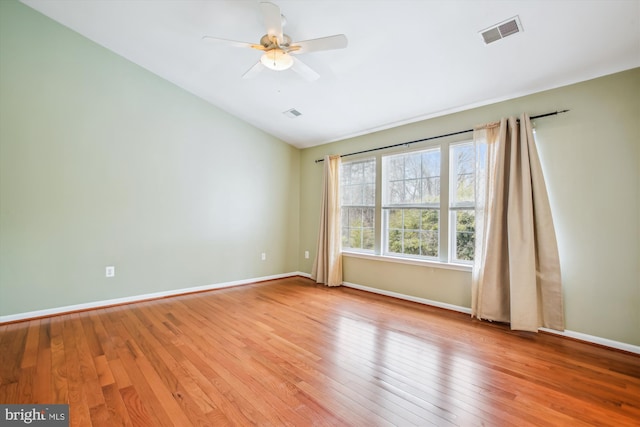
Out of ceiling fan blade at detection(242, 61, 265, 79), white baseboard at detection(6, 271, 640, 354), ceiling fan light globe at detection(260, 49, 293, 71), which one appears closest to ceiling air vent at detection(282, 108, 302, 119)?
ceiling fan blade at detection(242, 61, 265, 79)

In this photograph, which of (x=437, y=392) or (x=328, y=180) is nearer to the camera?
(x=437, y=392)

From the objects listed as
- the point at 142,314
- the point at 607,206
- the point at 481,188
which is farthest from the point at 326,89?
the point at 142,314

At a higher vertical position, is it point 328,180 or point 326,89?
point 326,89

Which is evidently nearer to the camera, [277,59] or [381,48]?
[277,59]

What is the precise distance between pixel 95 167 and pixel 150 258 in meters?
1.34

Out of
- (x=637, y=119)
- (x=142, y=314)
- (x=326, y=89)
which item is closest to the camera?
(x=637, y=119)

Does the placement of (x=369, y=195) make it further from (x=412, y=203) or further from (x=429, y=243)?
(x=429, y=243)

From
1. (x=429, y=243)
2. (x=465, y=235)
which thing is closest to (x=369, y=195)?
(x=429, y=243)

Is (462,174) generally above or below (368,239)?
above

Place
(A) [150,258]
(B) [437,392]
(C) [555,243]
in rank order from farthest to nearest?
(A) [150,258]
(C) [555,243]
(B) [437,392]

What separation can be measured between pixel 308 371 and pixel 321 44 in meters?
2.59

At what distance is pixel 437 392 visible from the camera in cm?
Answer: 185

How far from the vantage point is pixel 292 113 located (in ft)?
14.1

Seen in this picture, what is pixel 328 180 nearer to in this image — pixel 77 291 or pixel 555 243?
pixel 555 243
